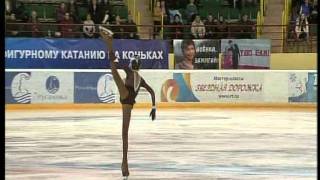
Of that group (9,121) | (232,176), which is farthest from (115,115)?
(232,176)

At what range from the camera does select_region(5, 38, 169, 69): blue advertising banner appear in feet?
56.0

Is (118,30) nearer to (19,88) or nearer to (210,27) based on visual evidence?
(210,27)

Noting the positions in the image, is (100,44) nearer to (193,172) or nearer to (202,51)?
(202,51)

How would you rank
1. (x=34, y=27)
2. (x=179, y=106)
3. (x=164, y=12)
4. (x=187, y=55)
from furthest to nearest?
1. (x=164, y=12)
2. (x=34, y=27)
3. (x=187, y=55)
4. (x=179, y=106)

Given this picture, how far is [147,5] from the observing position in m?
21.9


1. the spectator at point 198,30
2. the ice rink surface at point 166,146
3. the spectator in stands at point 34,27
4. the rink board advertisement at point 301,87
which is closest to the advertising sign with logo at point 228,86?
the rink board advertisement at point 301,87

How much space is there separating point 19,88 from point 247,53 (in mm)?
6924

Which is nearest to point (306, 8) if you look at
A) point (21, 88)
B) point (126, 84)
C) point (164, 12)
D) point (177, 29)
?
point (177, 29)

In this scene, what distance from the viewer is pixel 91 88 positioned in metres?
16.5

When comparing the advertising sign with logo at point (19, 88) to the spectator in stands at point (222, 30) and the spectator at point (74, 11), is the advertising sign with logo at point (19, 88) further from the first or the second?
the spectator in stands at point (222, 30)

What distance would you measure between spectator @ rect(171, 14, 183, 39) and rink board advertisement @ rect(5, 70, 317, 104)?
9.60ft

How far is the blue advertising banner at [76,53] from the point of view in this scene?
17.1m

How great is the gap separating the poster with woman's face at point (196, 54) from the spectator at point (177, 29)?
60.1 inches

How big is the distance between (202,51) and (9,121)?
704 cm
